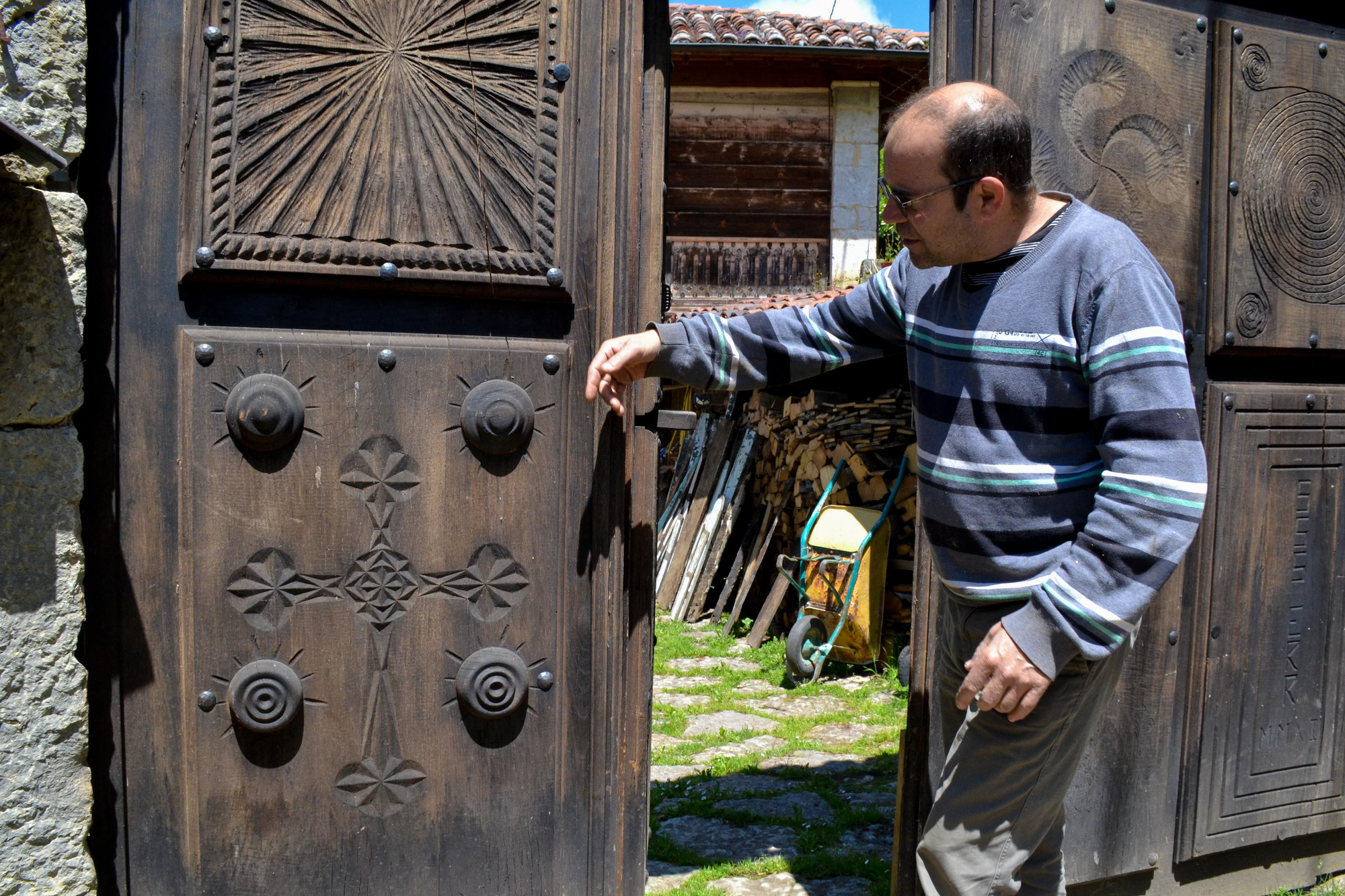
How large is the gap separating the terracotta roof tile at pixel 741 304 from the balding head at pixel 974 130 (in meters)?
5.37

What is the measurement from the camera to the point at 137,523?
81.4 inches

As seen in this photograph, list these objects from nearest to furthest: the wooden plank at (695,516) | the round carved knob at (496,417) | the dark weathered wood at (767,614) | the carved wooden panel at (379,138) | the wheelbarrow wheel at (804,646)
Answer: the carved wooden panel at (379,138), the round carved knob at (496,417), the wheelbarrow wheel at (804,646), the dark weathered wood at (767,614), the wooden plank at (695,516)

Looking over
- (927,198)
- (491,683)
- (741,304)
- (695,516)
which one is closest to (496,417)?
(491,683)

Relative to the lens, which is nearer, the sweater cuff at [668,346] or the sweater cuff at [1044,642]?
the sweater cuff at [1044,642]

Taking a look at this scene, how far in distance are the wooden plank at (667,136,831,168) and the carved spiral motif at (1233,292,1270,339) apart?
9.93 m

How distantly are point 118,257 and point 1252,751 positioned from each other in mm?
3197

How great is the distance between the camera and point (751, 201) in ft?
41.0

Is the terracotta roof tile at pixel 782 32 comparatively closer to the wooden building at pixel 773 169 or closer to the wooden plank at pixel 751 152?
the wooden building at pixel 773 169

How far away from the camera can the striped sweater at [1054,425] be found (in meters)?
1.69

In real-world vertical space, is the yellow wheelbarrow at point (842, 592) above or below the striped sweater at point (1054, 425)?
below

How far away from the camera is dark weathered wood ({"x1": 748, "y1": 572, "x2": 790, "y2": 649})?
7305 millimetres

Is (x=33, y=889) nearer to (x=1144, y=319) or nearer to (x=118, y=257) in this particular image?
(x=118, y=257)

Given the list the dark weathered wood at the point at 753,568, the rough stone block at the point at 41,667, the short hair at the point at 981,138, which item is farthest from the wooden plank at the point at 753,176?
the rough stone block at the point at 41,667

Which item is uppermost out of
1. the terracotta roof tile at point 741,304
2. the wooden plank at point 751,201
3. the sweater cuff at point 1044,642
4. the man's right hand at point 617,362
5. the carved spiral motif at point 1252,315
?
the wooden plank at point 751,201
